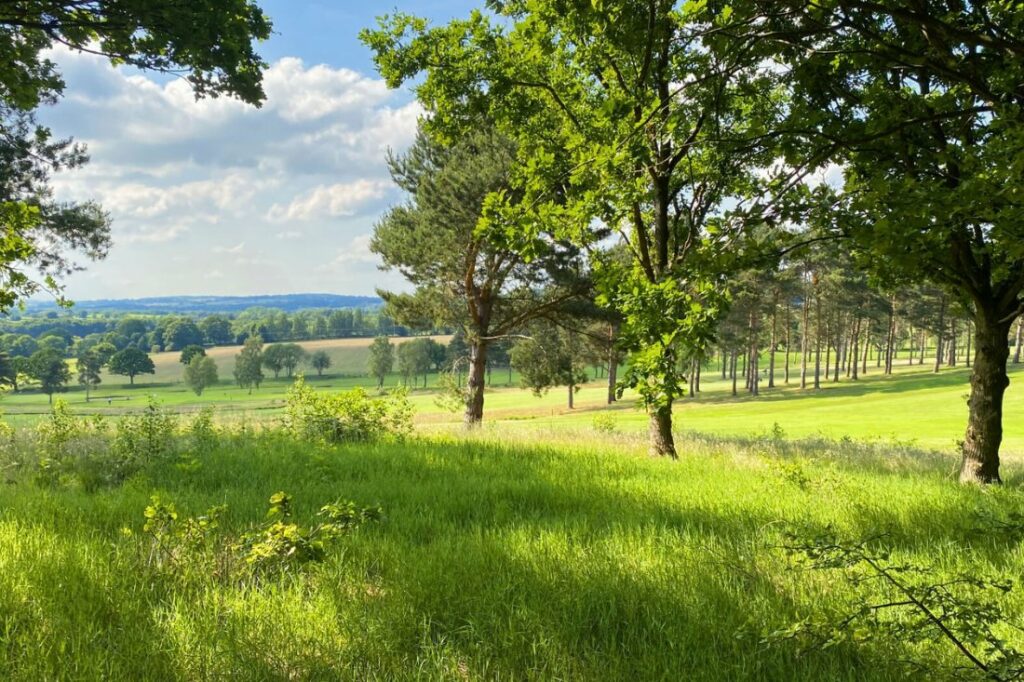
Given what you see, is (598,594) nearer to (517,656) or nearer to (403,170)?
(517,656)

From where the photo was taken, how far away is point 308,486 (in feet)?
19.1

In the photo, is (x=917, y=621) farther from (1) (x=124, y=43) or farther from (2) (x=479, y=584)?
(1) (x=124, y=43)

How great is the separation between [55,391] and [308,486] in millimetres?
145853

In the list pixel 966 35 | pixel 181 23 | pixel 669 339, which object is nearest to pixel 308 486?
pixel 669 339

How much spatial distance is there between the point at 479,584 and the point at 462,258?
15608 millimetres

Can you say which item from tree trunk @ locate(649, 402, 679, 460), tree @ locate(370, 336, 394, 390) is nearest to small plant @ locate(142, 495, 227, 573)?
tree trunk @ locate(649, 402, 679, 460)

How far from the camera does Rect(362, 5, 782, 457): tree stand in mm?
3818

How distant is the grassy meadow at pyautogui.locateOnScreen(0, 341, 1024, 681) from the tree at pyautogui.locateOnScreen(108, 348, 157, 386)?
144 m

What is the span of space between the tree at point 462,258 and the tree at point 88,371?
385 feet

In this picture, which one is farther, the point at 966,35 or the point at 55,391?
the point at 55,391

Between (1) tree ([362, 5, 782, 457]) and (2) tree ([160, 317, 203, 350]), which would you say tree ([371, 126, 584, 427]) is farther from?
(2) tree ([160, 317, 203, 350])

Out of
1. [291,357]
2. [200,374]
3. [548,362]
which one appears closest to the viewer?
[548,362]

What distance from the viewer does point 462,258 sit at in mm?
18234

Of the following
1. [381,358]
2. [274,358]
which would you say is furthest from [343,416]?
[274,358]
